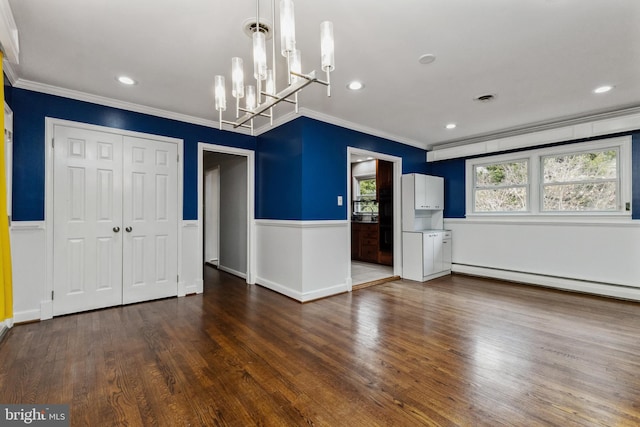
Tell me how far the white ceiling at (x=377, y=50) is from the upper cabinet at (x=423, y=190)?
1.53 metres

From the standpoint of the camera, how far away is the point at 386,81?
2957mm

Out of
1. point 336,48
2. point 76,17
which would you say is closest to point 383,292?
point 336,48

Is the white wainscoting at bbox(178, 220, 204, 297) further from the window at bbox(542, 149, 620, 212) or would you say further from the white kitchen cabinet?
the window at bbox(542, 149, 620, 212)

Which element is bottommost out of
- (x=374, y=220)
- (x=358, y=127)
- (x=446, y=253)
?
(x=446, y=253)

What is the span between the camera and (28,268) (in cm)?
298

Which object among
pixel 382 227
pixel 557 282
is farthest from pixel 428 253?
pixel 557 282

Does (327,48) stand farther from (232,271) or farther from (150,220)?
(232,271)

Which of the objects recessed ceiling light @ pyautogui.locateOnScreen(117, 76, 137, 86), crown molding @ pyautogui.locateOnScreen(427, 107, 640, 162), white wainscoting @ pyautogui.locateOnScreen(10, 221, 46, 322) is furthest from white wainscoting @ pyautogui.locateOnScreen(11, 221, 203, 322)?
crown molding @ pyautogui.locateOnScreen(427, 107, 640, 162)

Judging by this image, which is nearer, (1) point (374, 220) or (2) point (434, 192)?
(2) point (434, 192)

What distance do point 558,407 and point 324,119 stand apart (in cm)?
355

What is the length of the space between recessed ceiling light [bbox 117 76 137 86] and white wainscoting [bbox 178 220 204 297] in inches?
70.1

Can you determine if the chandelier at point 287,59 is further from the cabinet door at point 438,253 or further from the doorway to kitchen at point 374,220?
the cabinet door at point 438,253

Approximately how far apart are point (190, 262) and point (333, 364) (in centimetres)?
274

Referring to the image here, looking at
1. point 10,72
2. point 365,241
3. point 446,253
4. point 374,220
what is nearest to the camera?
point 10,72
